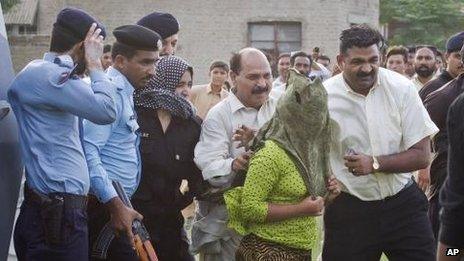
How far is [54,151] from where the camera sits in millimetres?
4969

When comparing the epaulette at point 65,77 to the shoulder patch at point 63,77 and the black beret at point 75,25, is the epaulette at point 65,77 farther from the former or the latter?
the black beret at point 75,25

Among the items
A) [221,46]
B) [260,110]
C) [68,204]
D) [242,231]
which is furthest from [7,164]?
[221,46]

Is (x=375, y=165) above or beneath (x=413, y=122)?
beneath

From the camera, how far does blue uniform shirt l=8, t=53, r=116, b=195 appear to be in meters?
4.88

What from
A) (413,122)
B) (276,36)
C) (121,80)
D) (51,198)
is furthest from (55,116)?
(276,36)

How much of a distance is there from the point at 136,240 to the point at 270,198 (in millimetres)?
746

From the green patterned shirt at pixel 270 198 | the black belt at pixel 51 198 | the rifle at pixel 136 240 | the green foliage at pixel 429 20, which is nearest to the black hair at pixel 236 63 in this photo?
the green patterned shirt at pixel 270 198

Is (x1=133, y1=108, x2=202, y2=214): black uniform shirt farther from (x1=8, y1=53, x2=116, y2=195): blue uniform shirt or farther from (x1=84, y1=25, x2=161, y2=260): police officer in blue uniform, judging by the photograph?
(x1=8, y1=53, x2=116, y2=195): blue uniform shirt

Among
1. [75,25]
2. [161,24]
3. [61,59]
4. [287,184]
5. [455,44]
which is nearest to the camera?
[61,59]

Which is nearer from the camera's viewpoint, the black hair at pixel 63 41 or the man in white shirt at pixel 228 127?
the black hair at pixel 63 41

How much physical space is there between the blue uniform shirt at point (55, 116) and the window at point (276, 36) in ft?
89.5

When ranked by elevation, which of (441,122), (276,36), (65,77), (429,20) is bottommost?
(429,20)

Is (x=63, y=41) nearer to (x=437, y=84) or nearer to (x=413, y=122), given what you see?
(x=413, y=122)

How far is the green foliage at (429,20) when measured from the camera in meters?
41.6
